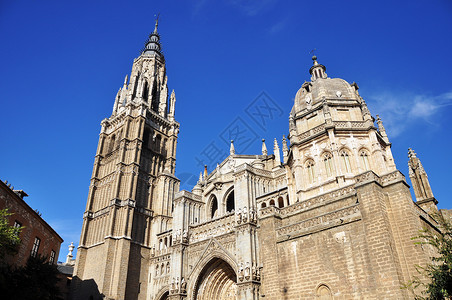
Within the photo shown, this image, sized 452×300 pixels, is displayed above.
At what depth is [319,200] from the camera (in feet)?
64.3

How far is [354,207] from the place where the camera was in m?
17.4

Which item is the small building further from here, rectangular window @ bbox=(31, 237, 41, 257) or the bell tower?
the bell tower

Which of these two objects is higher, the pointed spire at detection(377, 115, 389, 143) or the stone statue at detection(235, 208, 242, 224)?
the pointed spire at detection(377, 115, 389, 143)

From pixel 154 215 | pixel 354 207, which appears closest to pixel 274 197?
pixel 354 207

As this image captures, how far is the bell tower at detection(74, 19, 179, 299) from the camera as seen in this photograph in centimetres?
3259

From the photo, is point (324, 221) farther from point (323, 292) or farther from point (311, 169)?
point (311, 169)

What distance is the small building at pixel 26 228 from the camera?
21.6m

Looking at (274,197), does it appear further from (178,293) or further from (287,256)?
(178,293)

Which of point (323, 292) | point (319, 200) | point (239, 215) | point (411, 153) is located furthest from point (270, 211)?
point (411, 153)

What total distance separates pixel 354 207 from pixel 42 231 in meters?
22.1

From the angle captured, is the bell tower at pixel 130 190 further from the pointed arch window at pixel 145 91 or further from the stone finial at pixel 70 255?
the stone finial at pixel 70 255

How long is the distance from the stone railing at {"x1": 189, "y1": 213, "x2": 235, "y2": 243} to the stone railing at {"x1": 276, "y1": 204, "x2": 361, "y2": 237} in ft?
22.7

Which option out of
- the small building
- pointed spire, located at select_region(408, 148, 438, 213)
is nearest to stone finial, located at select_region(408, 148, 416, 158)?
pointed spire, located at select_region(408, 148, 438, 213)

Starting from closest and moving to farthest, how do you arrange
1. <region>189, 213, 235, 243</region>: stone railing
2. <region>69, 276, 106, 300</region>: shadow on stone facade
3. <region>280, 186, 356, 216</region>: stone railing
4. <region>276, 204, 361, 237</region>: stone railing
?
<region>276, 204, 361, 237</region>: stone railing < <region>280, 186, 356, 216</region>: stone railing < <region>189, 213, 235, 243</region>: stone railing < <region>69, 276, 106, 300</region>: shadow on stone facade
